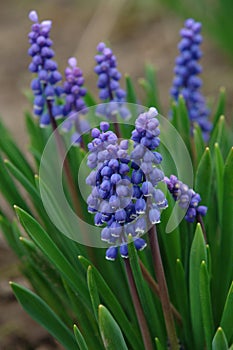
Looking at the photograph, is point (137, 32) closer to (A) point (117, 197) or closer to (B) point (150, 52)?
(B) point (150, 52)

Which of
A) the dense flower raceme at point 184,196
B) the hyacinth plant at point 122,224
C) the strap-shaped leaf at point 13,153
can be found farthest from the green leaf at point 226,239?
the strap-shaped leaf at point 13,153

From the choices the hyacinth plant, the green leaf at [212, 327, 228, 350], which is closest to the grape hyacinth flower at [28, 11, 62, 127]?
the hyacinth plant

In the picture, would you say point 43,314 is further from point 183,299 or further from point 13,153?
point 13,153

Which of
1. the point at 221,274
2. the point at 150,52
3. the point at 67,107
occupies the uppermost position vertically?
the point at 150,52

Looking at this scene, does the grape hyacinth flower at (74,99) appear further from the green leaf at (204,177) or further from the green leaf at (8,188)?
the green leaf at (204,177)

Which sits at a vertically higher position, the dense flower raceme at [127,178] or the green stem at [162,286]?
the dense flower raceme at [127,178]

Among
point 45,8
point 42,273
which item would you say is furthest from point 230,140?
point 45,8
